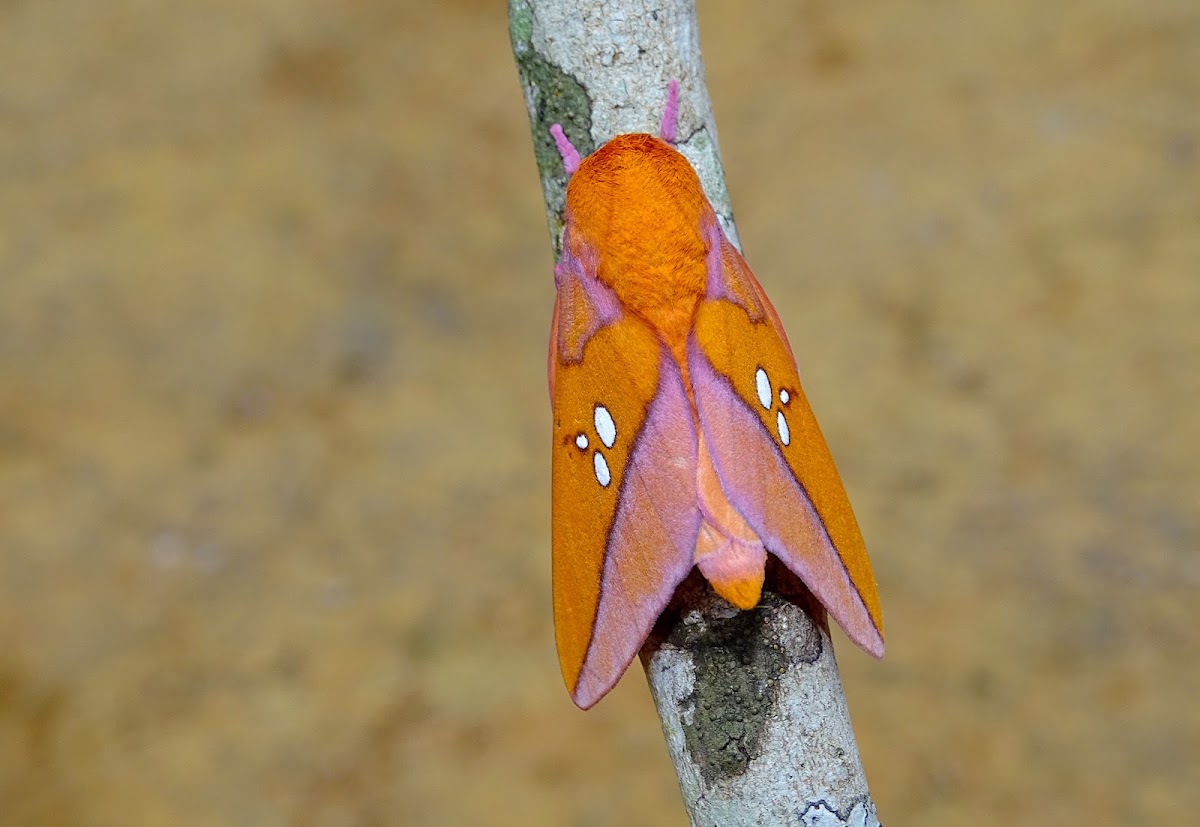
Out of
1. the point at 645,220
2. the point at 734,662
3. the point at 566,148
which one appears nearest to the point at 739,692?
the point at 734,662

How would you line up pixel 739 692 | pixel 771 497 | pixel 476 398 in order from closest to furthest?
1. pixel 739 692
2. pixel 771 497
3. pixel 476 398

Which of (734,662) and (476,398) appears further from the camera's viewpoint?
(476,398)

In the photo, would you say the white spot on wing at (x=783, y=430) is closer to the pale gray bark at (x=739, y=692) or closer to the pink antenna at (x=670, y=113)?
the pale gray bark at (x=739, y=692)

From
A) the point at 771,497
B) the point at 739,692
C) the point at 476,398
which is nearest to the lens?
the point at 739,692

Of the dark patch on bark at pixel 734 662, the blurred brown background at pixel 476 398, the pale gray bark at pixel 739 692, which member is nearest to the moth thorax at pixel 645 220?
the pale gray bark at pixel 739 692

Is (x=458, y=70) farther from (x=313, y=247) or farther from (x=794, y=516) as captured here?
(x=794, y=516)

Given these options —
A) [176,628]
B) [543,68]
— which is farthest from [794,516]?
[176,628]

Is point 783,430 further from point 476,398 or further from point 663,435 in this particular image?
point 476,398
